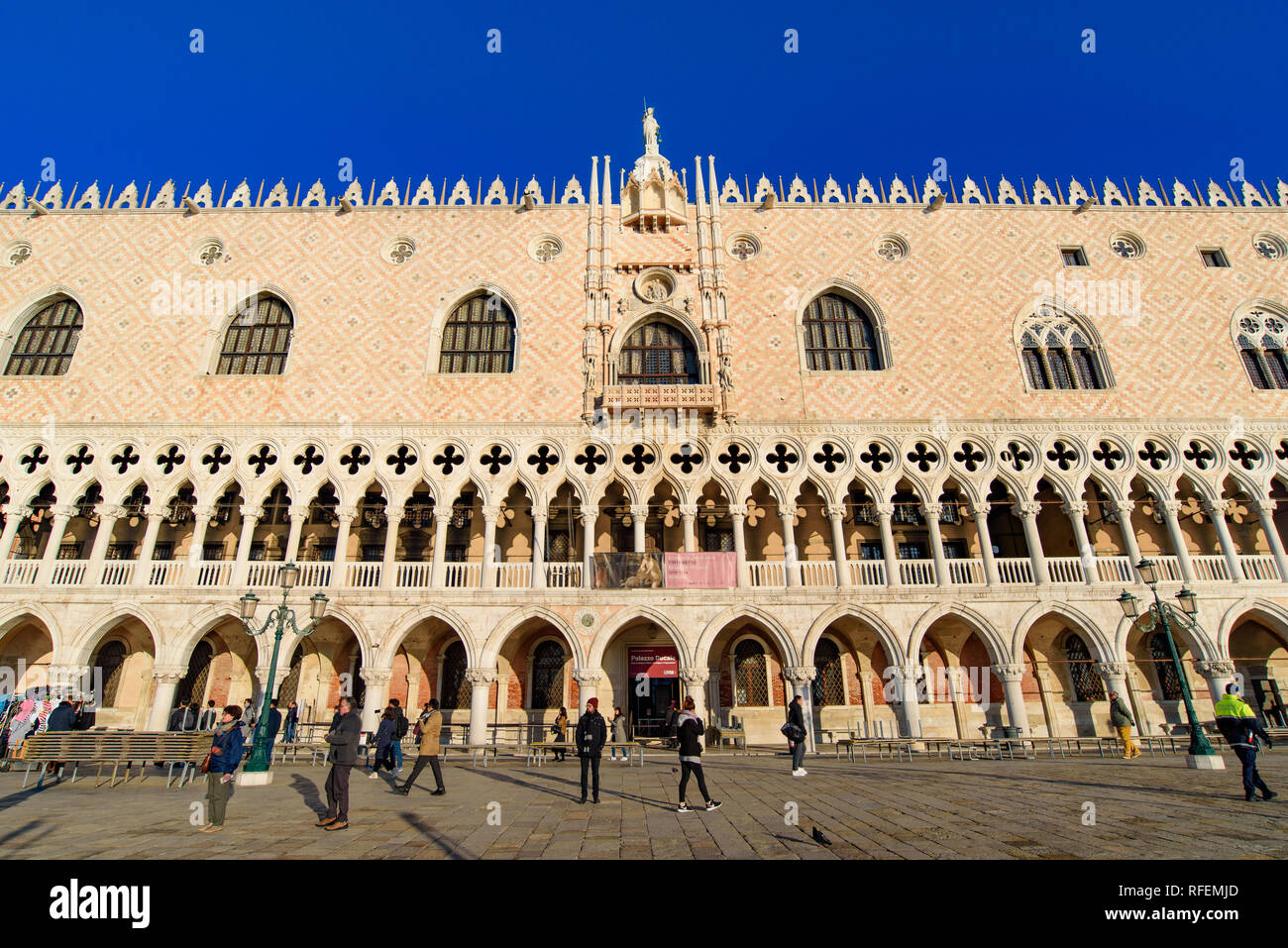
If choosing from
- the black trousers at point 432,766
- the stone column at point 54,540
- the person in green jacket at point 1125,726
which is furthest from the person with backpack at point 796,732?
the stone column at point 54,540

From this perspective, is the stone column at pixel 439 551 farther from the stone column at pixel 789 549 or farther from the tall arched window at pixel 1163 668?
the tall arched window at pixel 1163 668

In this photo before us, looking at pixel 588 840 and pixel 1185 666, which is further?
pixel 1185 666

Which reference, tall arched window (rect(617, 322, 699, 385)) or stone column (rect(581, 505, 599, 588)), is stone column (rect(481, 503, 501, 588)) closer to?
stone column (rect(581, 505, 599, 588))

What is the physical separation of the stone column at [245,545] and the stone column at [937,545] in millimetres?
17664

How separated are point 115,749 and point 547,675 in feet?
33.2

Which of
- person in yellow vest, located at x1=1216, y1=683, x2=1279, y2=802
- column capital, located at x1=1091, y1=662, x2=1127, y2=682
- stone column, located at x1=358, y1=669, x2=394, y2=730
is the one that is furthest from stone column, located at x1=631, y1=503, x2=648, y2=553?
person in yellow vest, located at x1=1216, y1=683, x2=1279, y2=802

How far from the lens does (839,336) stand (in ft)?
67.1

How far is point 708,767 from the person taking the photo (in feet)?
41.2

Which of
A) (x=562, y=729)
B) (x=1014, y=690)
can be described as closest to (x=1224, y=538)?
(x=1014, y=690)

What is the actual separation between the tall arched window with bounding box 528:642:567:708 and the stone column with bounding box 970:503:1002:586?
11392mm

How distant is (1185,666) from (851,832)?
1814cm

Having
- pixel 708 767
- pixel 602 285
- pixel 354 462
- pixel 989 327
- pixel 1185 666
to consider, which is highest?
pixel 602 285
